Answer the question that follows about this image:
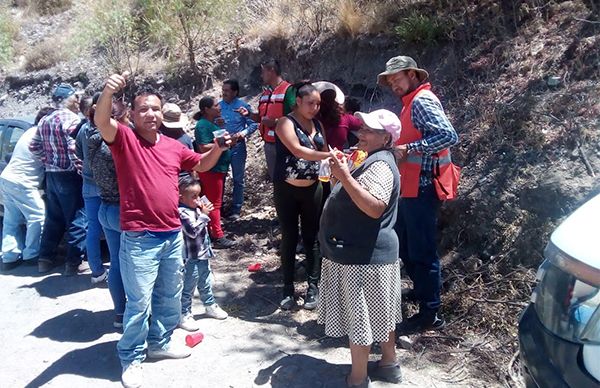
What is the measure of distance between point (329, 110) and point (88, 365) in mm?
3024

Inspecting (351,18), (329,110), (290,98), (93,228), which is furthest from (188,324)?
(351,18)

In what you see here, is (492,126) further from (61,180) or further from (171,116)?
(61,180)

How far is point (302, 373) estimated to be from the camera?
4.41 m

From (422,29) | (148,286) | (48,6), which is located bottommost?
(148,286)

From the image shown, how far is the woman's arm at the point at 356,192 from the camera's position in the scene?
3.70 m

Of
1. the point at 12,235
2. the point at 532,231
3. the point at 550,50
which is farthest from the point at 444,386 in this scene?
the point at 12,235

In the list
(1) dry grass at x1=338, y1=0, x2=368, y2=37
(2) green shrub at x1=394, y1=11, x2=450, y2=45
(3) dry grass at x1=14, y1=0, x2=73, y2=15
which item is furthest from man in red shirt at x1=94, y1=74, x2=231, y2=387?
(3) dry grass at x1=14, y1=0, x2=73, y2=15

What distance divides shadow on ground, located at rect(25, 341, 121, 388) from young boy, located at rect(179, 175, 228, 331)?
0.66 meters

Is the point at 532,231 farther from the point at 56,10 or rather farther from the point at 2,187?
the point at 56,10

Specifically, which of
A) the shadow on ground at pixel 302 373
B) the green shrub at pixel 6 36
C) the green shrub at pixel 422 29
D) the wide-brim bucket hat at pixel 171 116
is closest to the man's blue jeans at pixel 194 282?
the shadow on ground at pixel 302 373

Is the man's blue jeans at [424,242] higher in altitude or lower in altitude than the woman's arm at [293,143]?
lower

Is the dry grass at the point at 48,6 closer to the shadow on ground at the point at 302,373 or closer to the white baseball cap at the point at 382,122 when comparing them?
the shadow on ground at the point at 302,373

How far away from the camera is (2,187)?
7070 mm

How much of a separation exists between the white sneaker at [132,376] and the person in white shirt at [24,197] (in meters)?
3.26
